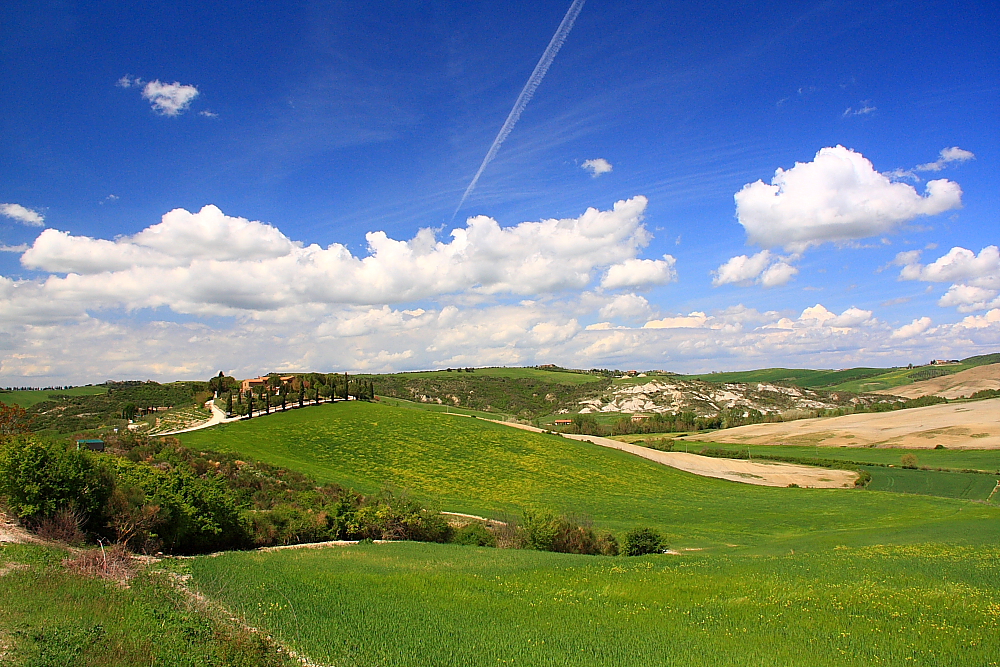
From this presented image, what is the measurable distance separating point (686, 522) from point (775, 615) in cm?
3648

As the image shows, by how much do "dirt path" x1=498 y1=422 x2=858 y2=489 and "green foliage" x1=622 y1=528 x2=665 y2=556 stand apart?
49710 mm

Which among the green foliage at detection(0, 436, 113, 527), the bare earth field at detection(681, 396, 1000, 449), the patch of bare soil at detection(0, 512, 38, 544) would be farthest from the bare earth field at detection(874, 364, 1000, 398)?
the patch of bare soil at detection(0, 512, 38, 544)

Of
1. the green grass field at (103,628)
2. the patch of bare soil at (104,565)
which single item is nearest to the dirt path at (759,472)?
the patch of bare soil at (104,565)

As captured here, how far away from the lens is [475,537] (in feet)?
114

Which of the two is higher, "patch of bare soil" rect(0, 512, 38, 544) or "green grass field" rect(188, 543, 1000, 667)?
"patch of bare soil" rect(0, 512, 38, 544)

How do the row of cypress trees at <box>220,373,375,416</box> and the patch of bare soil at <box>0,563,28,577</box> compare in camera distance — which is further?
the row of cypress trees at <box>220,373,375,416</box>

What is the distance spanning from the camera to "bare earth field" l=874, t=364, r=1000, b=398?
488 ft

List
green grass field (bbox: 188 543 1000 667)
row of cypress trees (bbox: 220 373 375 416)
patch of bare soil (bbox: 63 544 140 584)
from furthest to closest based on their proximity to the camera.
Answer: row of cypress trees (bbox: 220 373 375 416), patch of bare soil (bbox: 63 544 140 584), green grass field (bbox: 188 543 1000 667)

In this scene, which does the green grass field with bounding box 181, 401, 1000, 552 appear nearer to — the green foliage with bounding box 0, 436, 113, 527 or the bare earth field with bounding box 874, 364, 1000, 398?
the green foliage with bounding box 0, 436, 113, 527


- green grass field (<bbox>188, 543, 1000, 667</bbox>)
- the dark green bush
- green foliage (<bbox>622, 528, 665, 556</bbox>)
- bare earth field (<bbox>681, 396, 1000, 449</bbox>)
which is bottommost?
bare earth field (<bbox>681, 396, 1000, 449</bbox>)

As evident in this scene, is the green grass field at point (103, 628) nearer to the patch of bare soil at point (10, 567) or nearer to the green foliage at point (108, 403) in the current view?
the patch of bare soil at point (10, 567)

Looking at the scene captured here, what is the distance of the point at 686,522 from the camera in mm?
49375

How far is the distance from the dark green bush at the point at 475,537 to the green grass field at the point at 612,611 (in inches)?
440

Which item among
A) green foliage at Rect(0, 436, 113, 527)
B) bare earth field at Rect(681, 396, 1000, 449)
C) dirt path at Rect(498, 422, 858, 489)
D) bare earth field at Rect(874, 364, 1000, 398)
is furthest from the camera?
bare earth field at Rect(874, 364, 1000, 398)
